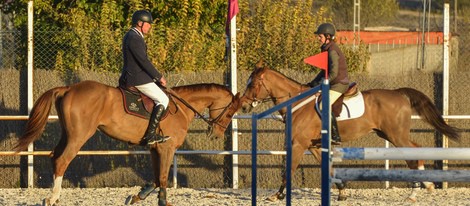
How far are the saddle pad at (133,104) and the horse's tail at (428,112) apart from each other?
3886 mm

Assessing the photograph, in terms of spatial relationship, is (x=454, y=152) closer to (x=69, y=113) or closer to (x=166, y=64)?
(x=69, y=113)

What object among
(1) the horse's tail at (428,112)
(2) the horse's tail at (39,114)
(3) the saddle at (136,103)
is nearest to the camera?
(2) the horse's tail at (39,114)

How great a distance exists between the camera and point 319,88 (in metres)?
6.54

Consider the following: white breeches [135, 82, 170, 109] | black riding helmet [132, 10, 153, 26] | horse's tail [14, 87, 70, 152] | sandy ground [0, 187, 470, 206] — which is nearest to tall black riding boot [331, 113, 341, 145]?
sandy ground [0, 187, 470, 206]

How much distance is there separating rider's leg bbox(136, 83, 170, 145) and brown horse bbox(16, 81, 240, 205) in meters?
0.14

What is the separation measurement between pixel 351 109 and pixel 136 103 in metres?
3.00

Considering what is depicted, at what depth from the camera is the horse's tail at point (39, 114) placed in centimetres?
1182

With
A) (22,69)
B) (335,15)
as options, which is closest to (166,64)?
(22,69)

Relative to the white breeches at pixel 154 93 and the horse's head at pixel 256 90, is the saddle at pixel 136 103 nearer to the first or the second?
the white breeches at pixel 154 93

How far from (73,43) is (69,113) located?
405cm

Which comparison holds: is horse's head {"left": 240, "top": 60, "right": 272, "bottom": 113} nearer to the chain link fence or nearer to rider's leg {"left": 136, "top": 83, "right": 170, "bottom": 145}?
rider's leg {"left": 136, "top": 83, "right": 170, "bottom": 145}

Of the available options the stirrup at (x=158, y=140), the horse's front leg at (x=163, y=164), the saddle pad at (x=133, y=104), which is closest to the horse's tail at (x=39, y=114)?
the saddle pad at (x=133, y=104)

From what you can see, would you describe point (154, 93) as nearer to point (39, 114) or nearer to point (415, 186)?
point (39, 114)

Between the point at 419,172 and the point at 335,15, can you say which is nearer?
the point at 419,172
